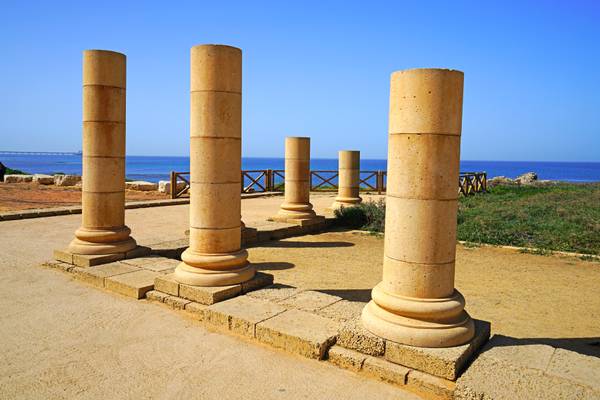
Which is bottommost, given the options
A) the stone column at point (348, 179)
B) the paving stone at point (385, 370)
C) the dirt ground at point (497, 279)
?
the dirt ground at point (497, 279)

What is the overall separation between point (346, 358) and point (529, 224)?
1172 centimetres

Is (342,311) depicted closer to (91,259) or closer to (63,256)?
(91,259)

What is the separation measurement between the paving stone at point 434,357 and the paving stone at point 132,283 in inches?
161

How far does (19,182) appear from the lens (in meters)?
31.2

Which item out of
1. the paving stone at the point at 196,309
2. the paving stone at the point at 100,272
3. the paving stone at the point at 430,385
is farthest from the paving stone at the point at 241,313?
the paving stone at the point at 100,272

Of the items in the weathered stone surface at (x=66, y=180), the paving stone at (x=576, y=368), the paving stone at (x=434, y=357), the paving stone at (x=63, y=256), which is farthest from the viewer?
the weathered stone surface at (x=66, y=180)

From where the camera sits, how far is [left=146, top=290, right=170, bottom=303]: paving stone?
7289mm

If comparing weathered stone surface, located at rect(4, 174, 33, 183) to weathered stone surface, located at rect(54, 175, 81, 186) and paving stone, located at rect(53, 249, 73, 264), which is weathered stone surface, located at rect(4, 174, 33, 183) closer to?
weathered stone surface, located at rect(54, 175, 81, 186)

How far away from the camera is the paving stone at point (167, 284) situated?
732cm

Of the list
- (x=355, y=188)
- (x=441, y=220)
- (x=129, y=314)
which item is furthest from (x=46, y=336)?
(x=355, y=188)

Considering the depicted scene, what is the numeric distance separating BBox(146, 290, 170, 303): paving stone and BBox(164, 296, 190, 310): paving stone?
0.26 feet

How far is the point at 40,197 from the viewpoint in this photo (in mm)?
22625

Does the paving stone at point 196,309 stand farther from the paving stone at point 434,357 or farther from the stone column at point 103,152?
the stone column at point 103,152

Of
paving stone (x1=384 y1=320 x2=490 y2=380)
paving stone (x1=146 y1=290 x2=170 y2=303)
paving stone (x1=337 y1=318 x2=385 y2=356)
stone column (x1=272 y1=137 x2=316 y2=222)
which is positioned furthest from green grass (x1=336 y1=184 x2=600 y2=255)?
paving stone (x1=146 y1=290 x2=170 y2=303)
